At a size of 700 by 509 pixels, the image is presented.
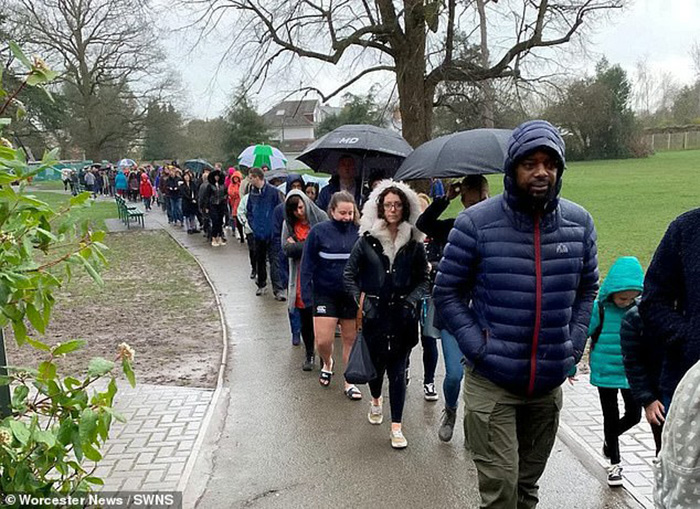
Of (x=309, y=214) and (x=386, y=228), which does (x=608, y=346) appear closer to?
(x=386, y=228)

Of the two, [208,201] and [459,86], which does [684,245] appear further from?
[459,86]

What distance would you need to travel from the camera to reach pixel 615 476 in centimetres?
414

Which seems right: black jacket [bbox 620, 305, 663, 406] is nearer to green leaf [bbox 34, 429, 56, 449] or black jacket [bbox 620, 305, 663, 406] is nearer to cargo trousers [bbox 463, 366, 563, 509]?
cargo trousers [bbox 463, 366, 563, 509]

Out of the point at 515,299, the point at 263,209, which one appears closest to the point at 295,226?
Answer: the point at 263,209

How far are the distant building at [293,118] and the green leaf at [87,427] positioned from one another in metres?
16.6

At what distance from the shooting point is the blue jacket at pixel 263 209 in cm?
997

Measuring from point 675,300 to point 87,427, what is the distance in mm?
2452

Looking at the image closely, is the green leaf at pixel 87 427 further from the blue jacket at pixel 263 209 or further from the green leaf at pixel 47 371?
the blue jacket at pixel 263 209

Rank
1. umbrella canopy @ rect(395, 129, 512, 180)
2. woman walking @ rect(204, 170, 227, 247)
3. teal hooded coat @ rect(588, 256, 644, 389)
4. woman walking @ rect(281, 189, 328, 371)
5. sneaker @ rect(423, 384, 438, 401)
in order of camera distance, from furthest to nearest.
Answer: woman walking @ rect(204, 170, 227, 247), woman walking @ rect(281, 189, 328, 371), sneaker @ rect(423, 384, 438, 401), umbrella canopy @ rect(395, 129, 512, 180), teal hooded coat @ rect(588, 256, 644, 389)

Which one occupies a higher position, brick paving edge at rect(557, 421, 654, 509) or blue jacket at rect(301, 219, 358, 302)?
blue jacket at rect(301, 219, 358, 302)

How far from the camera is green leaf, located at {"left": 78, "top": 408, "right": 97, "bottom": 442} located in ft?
7.48

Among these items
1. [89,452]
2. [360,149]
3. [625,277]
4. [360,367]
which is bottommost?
[360,367]

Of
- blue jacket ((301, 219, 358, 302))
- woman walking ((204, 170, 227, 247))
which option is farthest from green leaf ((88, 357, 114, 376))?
woman walking ((204, 170, 227, 247))

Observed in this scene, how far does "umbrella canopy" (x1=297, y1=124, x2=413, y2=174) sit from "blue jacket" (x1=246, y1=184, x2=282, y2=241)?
116 centimetres
